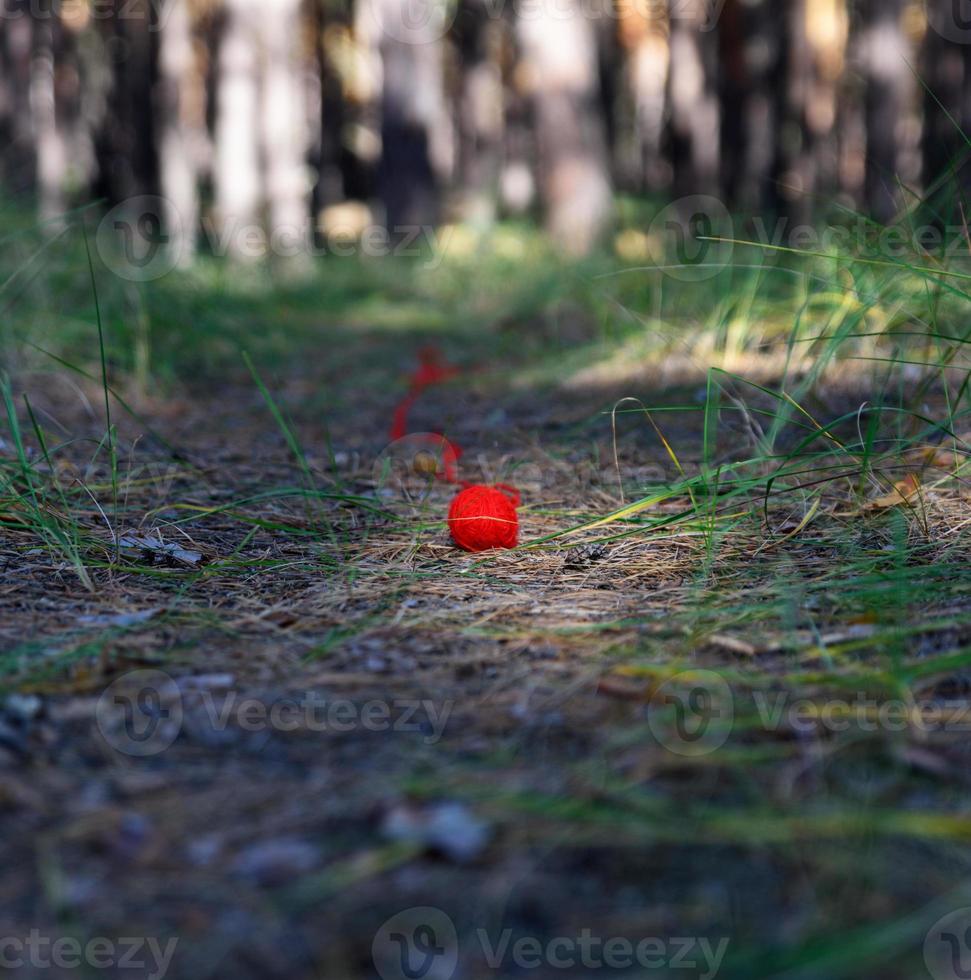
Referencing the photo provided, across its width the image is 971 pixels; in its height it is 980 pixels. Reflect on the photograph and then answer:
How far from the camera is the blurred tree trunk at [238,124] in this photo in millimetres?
9148

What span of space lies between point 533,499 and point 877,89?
26.4 feet

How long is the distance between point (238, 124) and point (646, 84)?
42.8ft

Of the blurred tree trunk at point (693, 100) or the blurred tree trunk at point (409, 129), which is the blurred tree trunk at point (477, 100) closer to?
the blurred tree trunk at point (693, 100)

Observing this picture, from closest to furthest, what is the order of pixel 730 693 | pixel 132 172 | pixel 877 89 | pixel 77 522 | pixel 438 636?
1. pixel 730 693
2. pixel 438 636
3. pixel 77 522
4. pixel 877 89
5. pixel 132 172

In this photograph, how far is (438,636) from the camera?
1584 mm

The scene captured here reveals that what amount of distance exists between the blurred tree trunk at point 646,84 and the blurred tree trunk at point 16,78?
8440mm

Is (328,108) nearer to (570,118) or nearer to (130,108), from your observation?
(130,108)

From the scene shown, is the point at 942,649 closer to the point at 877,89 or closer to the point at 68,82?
the point at 877,89

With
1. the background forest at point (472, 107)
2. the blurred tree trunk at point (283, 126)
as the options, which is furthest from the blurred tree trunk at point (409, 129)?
the blurred tree trunk at point (283, 126)

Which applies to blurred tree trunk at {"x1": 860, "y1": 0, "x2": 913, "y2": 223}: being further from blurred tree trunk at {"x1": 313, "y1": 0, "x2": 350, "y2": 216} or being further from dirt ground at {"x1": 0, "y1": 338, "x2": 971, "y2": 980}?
blurred tree trunk at {"x1": 313, "y1": 0, "x2": 350, "y2": 216}

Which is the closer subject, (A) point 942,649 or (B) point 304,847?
(B) point 304,847

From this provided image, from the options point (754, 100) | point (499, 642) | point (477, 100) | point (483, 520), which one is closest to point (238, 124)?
point (477, 100)

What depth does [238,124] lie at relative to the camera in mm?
9266

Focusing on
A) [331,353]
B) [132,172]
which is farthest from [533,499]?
[132,172]
